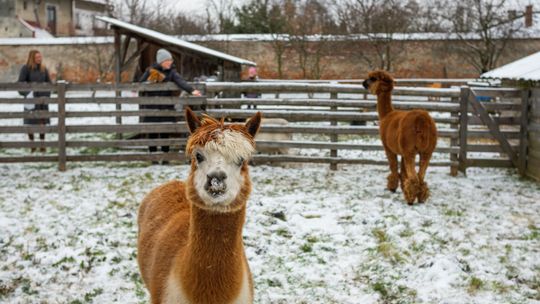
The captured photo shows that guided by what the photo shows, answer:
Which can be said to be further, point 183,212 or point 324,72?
point 324,72

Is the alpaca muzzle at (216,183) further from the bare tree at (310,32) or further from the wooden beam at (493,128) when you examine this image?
the bare tree at (310,32)

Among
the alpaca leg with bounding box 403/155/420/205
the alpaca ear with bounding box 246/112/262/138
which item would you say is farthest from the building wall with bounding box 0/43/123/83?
the alpaca ear with bounding box 246/112/262/138

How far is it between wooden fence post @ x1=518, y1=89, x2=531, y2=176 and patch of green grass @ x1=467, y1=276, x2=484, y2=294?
5.42 metres

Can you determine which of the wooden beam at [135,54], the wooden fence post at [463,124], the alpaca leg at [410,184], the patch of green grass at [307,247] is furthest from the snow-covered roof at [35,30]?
the patch of green grass at [307,247]

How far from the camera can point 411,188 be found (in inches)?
298

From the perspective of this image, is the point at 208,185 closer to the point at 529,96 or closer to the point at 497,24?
the point at 529,96

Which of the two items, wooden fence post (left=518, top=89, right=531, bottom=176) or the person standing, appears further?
the person standing

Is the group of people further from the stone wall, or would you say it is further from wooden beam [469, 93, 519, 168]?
the stone wall

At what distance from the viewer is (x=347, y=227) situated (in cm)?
667

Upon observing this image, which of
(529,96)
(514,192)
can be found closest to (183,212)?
(514,192)

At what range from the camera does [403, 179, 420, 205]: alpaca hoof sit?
24.8ft

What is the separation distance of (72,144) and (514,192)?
6.97 metres

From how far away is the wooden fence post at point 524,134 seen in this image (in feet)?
32.6

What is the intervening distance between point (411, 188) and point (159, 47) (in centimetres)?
896
